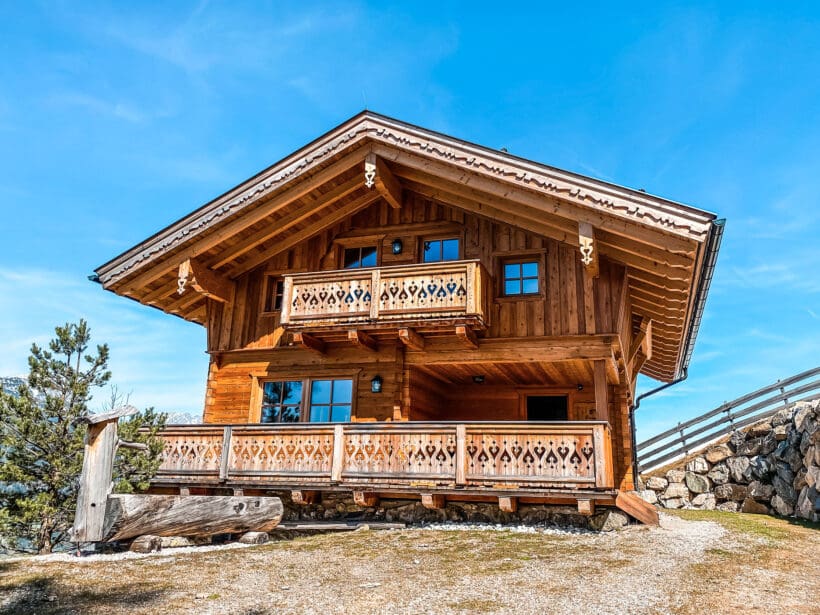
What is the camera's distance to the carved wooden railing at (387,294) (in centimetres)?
1407

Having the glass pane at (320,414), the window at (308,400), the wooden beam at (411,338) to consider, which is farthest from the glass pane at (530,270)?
the glass pane at (320,414)

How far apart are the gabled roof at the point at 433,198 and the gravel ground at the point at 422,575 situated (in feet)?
18.4

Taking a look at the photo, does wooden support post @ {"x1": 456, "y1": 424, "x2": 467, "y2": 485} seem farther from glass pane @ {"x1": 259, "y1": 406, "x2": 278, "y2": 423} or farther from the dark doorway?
glass pane @ {"x1": 259, "y1": 406, "x2": 278, "y2": 423}

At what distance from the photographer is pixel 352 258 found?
17.2 meters

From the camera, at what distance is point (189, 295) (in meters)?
17.7

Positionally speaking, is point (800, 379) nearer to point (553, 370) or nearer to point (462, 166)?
point (553, 370)

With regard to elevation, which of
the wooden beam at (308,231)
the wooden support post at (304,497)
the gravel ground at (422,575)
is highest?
the wooden beam at (308,231)

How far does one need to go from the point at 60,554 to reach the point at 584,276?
11.6 meters

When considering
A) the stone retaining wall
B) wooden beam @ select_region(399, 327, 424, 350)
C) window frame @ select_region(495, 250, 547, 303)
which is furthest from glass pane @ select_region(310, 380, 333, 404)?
the stone retaining wall

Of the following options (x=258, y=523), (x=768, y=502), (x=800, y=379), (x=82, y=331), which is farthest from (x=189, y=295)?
(x=800, y=379)

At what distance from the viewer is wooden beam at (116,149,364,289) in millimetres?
15672

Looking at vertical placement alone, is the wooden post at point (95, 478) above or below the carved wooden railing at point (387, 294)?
below

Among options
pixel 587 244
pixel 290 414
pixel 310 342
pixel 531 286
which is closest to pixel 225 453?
pixel 290 414

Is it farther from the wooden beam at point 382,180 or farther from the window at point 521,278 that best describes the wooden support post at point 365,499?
the wooden beam at point 382,180
